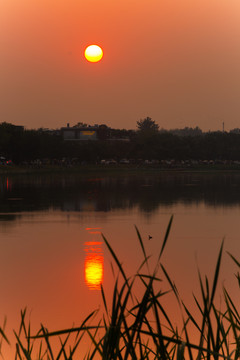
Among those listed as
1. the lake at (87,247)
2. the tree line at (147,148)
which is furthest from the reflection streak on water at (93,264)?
the tree line at (147,148)

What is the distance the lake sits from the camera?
1545cm

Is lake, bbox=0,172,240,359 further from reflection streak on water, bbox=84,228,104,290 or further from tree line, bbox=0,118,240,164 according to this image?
tree line, bbox=0,118,240,164

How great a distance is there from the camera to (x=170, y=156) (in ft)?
592

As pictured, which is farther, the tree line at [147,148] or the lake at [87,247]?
the tree line at [147,148]

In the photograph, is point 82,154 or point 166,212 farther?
point 82,154

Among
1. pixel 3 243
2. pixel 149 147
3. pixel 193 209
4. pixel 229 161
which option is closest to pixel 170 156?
pixel 149 147

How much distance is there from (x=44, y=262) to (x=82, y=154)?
497 feet

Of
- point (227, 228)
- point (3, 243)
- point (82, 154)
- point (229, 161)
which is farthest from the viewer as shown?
point (229, 161)

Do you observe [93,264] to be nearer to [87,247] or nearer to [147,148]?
[87,247]

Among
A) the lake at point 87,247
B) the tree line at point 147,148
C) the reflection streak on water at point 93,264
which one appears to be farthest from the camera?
the tree line at point 147,148

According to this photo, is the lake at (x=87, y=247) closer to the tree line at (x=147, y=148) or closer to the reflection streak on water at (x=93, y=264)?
the reflection streak on water at (x=93, y=264)

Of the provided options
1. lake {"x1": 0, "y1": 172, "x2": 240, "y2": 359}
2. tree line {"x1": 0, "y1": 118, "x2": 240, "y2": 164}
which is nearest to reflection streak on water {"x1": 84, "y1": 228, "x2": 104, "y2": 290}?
lake {"x1": 0, "y1": 172, "x2": 240, "y2": 359}

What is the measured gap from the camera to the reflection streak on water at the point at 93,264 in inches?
700

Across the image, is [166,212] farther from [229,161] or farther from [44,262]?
[229,161]
